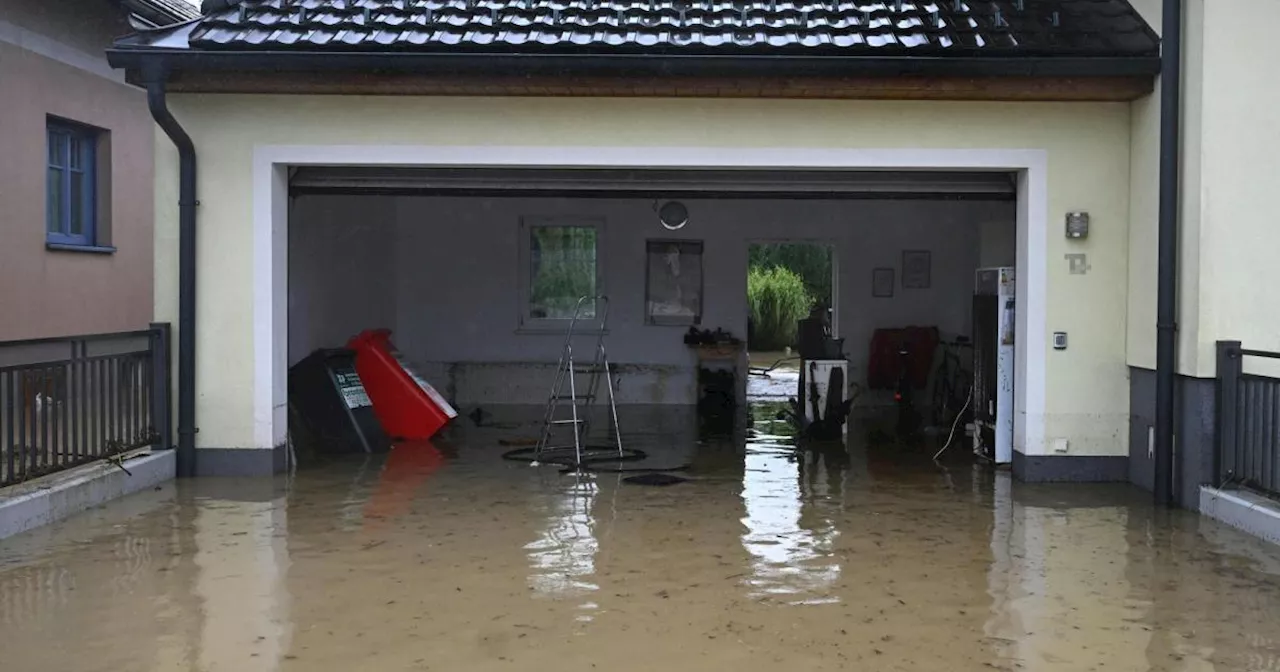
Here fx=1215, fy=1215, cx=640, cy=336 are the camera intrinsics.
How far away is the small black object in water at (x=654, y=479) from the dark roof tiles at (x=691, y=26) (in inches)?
125

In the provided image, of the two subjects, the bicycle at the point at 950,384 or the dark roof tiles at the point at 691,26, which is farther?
the bicycle at the point at 950,384

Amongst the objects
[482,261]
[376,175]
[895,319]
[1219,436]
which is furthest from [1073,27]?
[482,261]

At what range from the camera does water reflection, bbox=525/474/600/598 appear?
6035 millimetres

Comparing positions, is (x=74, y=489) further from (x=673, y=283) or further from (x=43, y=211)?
(x=673, y=283)

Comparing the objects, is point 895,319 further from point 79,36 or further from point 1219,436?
point 79,36

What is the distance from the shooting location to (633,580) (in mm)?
6145

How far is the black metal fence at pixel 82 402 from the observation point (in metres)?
7.27

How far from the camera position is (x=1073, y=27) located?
8.91m

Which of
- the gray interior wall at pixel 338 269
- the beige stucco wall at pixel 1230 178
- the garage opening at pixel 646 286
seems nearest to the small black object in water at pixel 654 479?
the beige stucco wall at pixel 1230 178

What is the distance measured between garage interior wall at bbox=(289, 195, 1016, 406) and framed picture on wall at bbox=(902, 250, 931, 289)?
0.21ft

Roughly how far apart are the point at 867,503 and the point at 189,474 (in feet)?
16.7

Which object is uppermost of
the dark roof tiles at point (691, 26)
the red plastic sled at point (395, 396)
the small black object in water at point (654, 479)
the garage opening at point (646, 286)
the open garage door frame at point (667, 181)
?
the dark roof tiles at point (691, 26)

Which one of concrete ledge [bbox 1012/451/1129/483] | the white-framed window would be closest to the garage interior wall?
the white-framed window

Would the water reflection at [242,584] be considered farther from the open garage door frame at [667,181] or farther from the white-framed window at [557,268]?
the white-framed window at [557,268]
